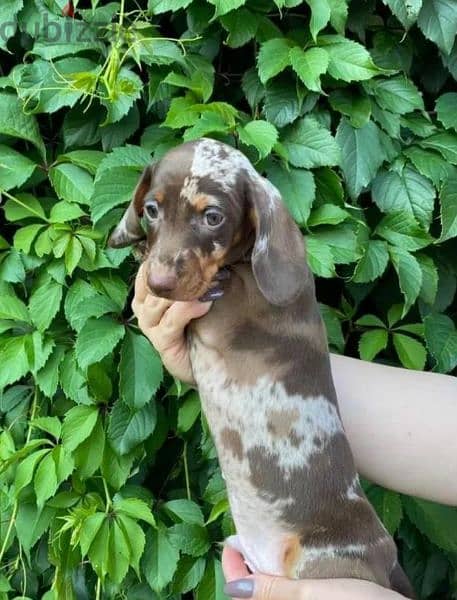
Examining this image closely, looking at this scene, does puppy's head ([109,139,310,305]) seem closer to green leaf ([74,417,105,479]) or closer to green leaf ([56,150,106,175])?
green leaf ([56,150,106,175])

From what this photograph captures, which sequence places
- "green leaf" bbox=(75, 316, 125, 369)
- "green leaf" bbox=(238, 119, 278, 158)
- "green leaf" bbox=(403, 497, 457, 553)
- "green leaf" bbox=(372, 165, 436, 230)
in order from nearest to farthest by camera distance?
"green leaf" bbox=(238, 119, 278, 158) → "green leaf" bbox=(75, 316, 125, 369) → "green leaf" bbox=(372, 165, 436, 230) → "green leaf" bbox=(403, 497, 457, 553)

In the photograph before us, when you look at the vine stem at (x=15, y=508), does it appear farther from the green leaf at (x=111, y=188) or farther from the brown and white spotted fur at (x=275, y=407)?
the brown and white spotted fur at (x=275, y=407)

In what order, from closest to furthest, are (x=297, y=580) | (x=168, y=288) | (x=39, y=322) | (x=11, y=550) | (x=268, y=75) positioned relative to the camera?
(x=168, y=288) → (x=297, y=580) → (x=268, y=75) → (x=39, y=322) → (x=11, y=550)

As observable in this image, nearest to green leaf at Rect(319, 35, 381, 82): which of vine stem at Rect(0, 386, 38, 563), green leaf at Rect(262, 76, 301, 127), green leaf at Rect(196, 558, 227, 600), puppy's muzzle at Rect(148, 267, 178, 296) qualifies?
green leaf at Rect(262, 76, 301, 127)

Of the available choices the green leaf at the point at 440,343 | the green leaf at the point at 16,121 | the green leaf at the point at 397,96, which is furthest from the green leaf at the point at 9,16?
the green leaf at the point at 440,343

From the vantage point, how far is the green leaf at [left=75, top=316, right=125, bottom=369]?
1802mm

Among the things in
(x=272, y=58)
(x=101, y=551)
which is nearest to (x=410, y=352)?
(x=272, y=58)

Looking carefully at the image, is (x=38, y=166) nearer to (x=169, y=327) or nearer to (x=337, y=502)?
(x=169, y=327)

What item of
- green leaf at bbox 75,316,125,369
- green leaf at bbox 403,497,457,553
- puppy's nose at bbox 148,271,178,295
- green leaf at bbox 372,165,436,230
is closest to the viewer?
puppy's nose at bbox 148,271,178,295

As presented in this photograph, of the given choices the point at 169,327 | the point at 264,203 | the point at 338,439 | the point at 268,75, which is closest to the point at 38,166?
the point at 268,75

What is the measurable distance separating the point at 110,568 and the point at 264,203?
101 cm

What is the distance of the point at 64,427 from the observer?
1934 millimetres

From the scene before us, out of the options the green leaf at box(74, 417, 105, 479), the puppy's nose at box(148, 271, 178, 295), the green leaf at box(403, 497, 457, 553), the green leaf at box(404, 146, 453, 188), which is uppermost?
the puppy's nose at box(148, 271, 178, 295)

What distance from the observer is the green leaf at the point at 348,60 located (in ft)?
5.86
